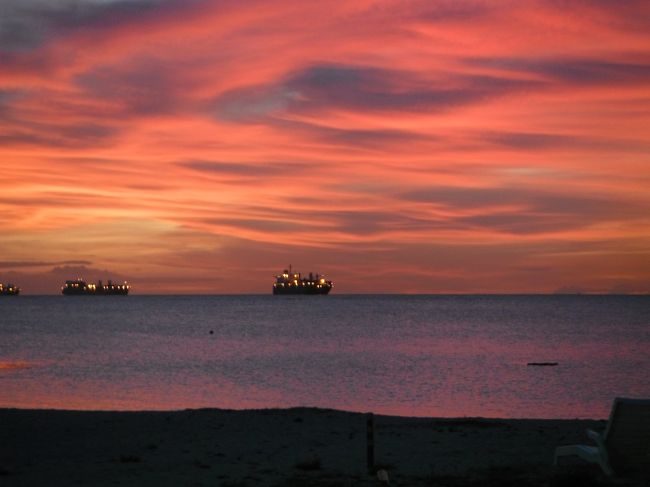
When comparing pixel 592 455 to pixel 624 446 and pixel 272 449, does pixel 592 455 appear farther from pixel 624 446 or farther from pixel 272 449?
pixel 272 449

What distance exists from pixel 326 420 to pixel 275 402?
1252 centimetres

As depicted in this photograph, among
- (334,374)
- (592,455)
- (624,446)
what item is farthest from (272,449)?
(334,374)

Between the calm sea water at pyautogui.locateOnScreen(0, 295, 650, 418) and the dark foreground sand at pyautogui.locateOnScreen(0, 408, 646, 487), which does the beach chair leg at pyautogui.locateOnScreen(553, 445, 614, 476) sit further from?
the calm sea water at pyautogui.locateOnScreen(0, 295, 650, 418)

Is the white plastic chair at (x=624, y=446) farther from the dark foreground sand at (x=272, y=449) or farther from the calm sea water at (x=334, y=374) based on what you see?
the calm sea water at (x=334, y=374)

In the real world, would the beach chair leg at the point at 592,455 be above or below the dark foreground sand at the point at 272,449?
above

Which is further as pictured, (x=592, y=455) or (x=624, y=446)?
(x=592, y=455)

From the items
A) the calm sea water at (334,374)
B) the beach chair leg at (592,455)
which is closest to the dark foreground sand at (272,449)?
the beach chair leg at (592,455)

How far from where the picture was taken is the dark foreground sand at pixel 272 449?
11805 millimetres

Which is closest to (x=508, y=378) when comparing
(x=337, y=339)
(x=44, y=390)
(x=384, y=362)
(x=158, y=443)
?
(x=384, y=362)

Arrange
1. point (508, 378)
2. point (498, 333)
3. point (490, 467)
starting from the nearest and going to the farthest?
1. point (490, 467)
2. point (508, 378)
3. point (498, 333)

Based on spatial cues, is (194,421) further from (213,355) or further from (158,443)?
(213,355)

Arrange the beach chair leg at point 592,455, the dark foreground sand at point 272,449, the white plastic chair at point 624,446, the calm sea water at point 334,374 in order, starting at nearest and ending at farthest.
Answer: the white plastic chair at point 624,446 < the beach chair leg at point 592,455 < the dark foreground sand at point 272,449 < the calm sea water at point 334,374

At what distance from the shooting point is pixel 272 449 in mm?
15180

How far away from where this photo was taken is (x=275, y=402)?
31.9 m
